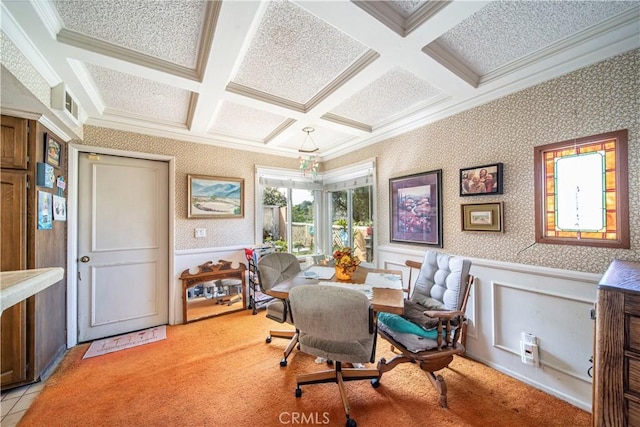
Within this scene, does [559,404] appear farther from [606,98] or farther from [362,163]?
[362,163]

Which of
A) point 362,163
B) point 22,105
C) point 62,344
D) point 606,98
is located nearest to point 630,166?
point 606,98

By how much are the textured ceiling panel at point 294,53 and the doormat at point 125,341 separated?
9.43ft

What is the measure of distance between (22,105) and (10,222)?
855mm

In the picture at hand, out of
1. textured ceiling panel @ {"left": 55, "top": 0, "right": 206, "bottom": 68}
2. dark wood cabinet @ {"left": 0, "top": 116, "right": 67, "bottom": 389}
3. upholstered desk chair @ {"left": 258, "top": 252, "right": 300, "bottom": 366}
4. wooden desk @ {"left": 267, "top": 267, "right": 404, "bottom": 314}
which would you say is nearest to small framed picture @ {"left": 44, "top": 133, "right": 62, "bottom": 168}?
dark wood cabinet @ {"left": 0, "top": 116, "right": 67, "bottom": 389}

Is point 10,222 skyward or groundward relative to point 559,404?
skyward

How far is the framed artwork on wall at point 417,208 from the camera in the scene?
2535 mm

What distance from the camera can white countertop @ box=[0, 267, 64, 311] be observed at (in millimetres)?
663

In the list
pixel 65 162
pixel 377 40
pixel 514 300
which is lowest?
pixel 514 300

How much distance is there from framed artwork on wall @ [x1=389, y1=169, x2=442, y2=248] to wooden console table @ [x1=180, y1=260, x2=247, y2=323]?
7.32 ft

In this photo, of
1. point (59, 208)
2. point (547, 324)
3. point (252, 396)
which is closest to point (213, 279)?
point (59, 208)

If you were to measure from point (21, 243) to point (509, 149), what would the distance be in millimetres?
3930

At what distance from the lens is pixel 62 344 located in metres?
2.38

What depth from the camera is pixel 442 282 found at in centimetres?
200

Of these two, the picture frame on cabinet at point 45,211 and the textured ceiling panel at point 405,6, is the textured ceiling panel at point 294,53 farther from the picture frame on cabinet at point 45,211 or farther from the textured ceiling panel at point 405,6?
the picture frame on cabinet at point 45,211
